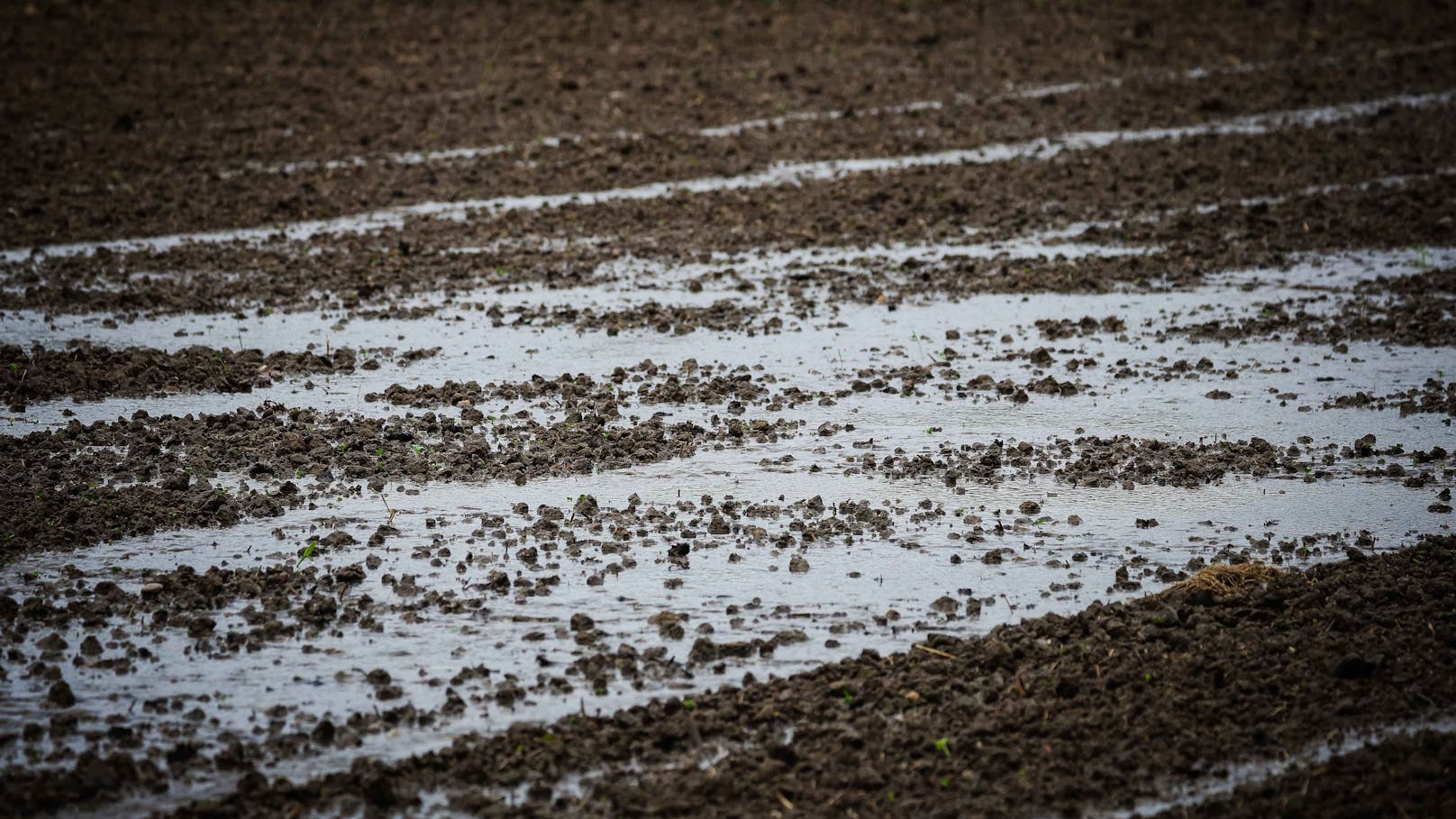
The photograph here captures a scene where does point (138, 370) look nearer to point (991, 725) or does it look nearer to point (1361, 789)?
point (991, 725)

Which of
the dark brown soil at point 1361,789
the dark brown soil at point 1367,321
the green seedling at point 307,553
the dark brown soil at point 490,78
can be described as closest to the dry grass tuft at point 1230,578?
the dark brown soil at point 1361,789

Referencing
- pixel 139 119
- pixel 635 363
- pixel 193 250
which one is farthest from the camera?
pixel 139 119

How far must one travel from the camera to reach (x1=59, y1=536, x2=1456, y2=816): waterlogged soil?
169 inches

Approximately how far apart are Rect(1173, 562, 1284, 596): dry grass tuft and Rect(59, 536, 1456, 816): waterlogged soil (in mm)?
81

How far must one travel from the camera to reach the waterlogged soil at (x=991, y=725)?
14.0 feet

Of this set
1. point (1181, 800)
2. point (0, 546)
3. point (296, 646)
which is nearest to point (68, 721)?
point (296, 646)

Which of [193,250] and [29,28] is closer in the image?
[193,250]

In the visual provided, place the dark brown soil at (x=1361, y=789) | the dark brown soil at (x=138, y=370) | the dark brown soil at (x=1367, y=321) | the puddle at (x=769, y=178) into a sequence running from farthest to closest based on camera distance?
1. the puddle at (x=769, y=178)
2. the dark brown soil at (x=1367, y=321)
3. the dark brown soil at (x=138, y=370)
4. the dark brown soil at (x=1361, y=789)

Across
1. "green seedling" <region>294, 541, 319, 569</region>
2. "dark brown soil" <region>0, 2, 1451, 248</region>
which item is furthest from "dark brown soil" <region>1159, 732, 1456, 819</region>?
"dark brown soil" <region>0, 2, 1451, 248</region>

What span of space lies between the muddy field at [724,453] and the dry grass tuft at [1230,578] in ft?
0.05

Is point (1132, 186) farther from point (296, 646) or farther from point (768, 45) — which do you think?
point (296, 646)

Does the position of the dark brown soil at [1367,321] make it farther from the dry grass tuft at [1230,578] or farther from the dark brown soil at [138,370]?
the dark brown soil at [138,370]

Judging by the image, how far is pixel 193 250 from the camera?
36.4 ft

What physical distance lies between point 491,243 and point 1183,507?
6.52m
